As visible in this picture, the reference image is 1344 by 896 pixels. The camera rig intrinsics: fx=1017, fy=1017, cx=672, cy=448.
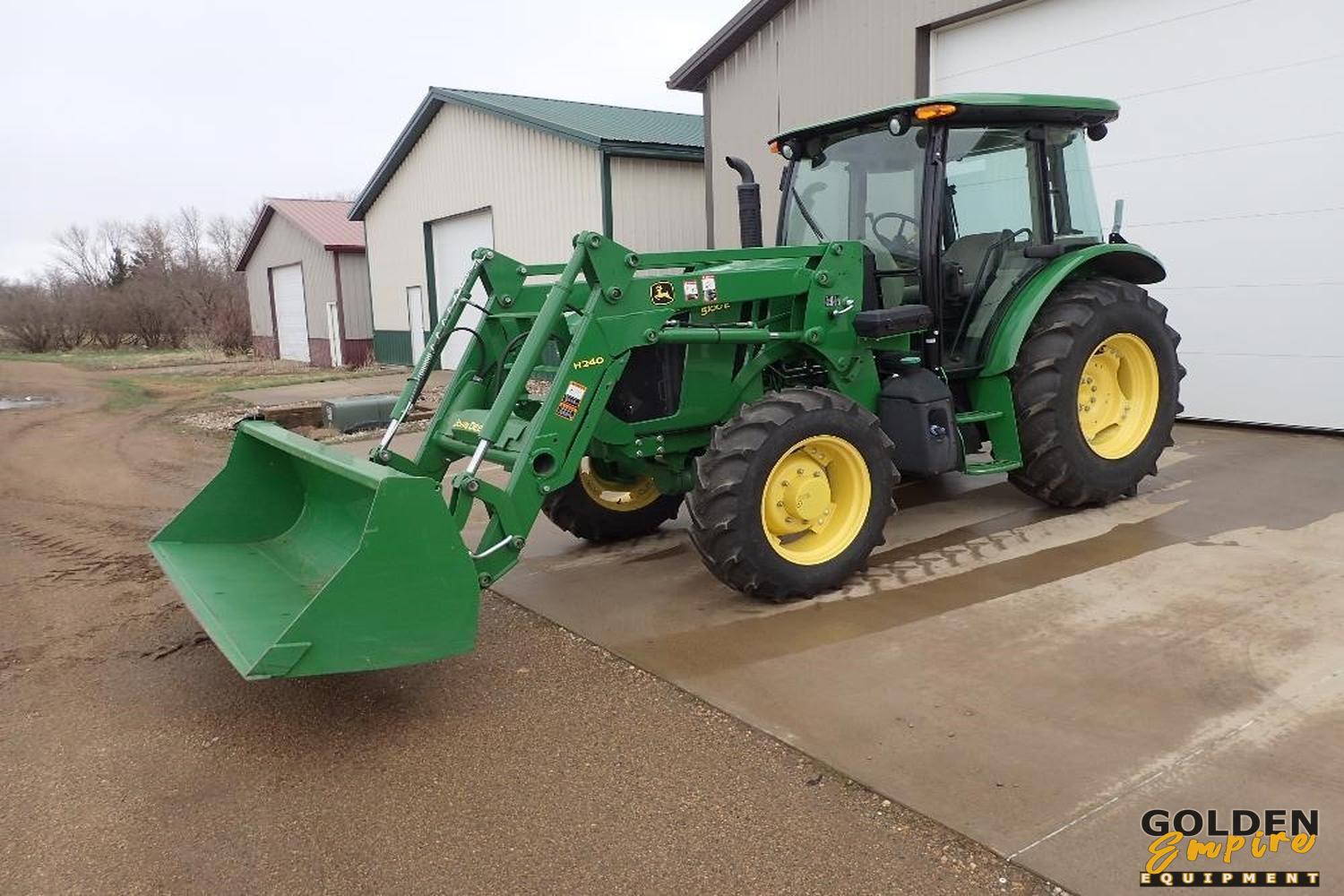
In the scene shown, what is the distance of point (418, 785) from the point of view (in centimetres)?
311

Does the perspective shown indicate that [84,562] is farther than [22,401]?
No

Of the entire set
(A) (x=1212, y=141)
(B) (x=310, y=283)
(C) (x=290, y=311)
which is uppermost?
(B) (x=310, y=283)

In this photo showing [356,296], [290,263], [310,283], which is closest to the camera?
[356,296]

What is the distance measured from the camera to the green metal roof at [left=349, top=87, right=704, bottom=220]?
45.9ft

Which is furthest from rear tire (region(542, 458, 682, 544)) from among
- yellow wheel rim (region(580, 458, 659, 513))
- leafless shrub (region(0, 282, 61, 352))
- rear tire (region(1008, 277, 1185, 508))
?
leafless shrub (region(0, 282, 61, 352))

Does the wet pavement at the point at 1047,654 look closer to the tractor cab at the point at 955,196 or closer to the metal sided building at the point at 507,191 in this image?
the tractor cab at the point at 955,196

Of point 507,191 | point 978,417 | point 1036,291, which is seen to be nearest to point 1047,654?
point 978,417

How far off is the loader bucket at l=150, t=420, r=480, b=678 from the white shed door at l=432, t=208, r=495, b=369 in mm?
12572

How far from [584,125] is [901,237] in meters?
10.5

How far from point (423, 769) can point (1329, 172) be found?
7.51 metres

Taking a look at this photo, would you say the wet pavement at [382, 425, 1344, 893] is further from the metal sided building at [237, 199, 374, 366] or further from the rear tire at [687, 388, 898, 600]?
the metal sided building at [237, 199, 374, 366]

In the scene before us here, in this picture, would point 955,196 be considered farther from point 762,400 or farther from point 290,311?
point 290,311

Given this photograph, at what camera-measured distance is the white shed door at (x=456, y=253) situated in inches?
678

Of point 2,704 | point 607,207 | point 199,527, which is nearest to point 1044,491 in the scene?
point 199,527
